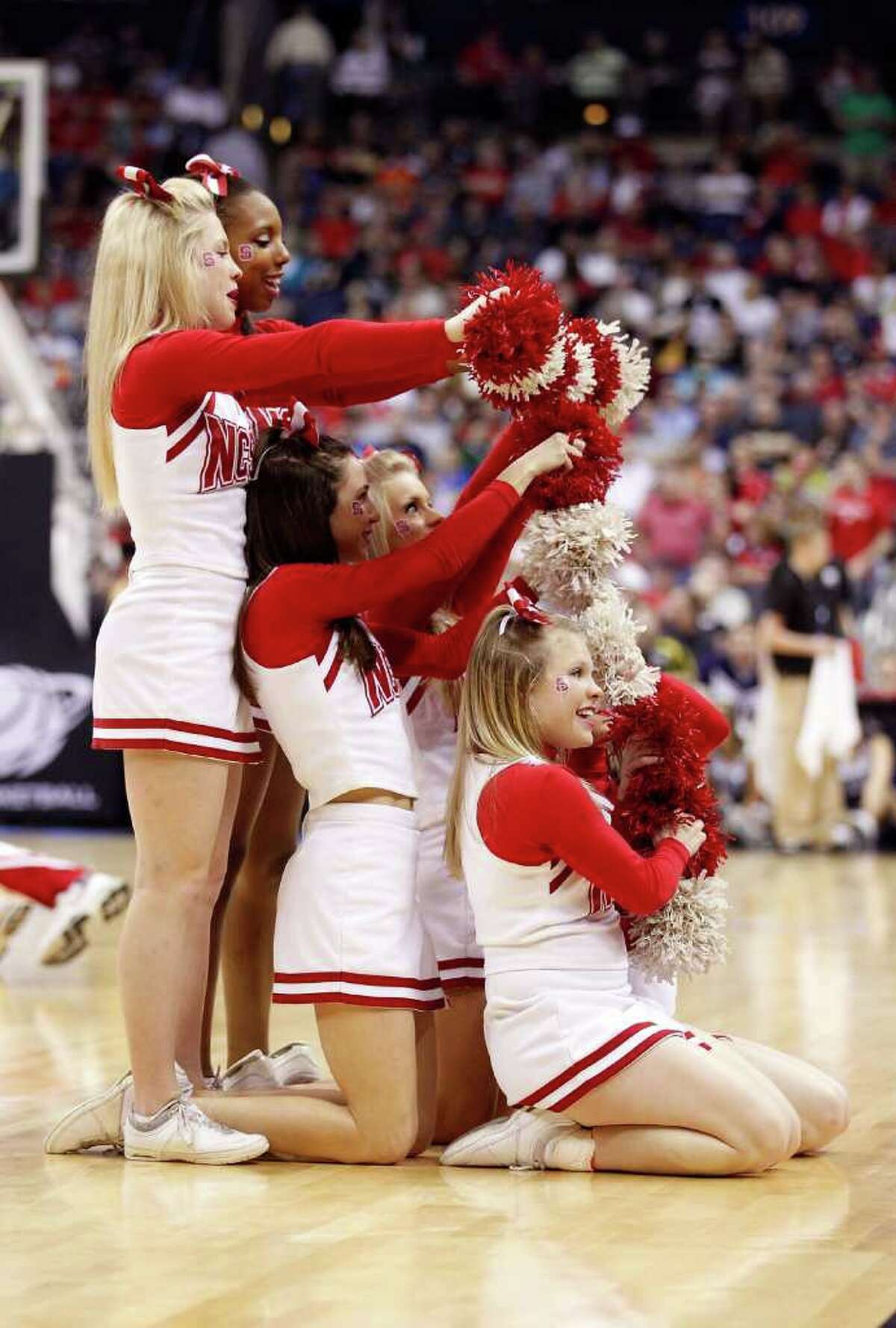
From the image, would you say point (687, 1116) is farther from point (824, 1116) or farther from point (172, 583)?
point (172, 583)

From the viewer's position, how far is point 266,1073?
4039 mm

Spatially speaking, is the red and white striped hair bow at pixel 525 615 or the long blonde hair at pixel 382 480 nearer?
the red and white striped hair bow at pixel 525 615

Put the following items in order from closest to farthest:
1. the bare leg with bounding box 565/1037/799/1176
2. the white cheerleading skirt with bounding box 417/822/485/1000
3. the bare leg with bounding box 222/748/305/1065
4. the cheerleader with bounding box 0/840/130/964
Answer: the bare leg with bounding box 565/1037/799/1176 < the white cheerleading skirt with bounding box 417/822/485/1000 < the bare leg with bounding box 222/748/305/1065 < the cheerleader with bounding box 0/840/130/964

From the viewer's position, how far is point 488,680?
3.71 m

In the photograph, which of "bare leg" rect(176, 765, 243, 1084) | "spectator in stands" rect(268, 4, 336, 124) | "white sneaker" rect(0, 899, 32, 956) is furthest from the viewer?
"spectator in stands" rect(268, 4, 336, 124)

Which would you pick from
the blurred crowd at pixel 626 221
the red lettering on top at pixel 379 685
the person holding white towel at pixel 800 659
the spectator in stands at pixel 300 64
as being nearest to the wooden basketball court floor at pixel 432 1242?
the red lettering on top at pixel 379 685

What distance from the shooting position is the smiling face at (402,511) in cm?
413

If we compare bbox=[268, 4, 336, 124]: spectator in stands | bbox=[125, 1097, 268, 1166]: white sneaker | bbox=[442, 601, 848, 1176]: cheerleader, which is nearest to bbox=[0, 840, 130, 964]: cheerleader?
bbox=[125, 1097, 268, 1166]: white sneaker

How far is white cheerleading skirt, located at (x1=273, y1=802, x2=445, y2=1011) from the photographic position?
364 cm

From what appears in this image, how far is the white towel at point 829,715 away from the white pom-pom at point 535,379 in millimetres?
7207

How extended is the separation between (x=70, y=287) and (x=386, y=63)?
4037 mm

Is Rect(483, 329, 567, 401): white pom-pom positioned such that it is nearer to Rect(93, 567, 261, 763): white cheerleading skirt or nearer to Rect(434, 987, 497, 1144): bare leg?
Rect(93, 567, 261, 763): white cheerleading skirt

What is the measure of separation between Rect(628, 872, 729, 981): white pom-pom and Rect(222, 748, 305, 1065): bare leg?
801mm

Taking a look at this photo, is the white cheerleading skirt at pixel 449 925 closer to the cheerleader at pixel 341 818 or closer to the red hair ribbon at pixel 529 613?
the cheerleader at pixel 341 818
